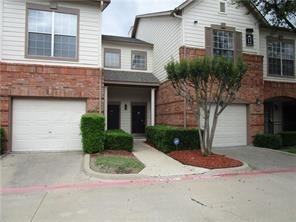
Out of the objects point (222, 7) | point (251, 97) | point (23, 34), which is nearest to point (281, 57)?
point (251, 97)

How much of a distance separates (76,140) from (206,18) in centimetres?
874

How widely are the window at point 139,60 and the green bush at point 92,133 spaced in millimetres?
7465

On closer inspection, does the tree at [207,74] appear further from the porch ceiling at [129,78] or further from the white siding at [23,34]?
the porch ceiling at [129,78]

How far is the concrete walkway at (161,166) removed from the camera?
9000 millimetres

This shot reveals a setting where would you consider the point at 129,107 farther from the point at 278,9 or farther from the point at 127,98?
the point at 278,9

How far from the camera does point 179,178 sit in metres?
8.52

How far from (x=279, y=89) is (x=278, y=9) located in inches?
206

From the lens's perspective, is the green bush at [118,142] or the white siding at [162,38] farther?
the white siding at [162,38]

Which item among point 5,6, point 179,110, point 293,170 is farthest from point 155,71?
point 293,170

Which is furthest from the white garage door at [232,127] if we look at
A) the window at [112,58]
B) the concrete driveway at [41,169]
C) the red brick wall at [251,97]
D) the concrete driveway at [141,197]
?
the window at [112,58]

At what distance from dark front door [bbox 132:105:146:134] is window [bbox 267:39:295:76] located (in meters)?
8.20

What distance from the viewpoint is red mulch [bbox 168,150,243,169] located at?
9.79m

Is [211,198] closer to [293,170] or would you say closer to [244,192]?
[244,192]

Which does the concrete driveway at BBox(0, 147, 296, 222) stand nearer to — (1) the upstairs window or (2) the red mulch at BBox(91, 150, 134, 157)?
(2) the red mulch at BBox(91, 150, 134, 157)
